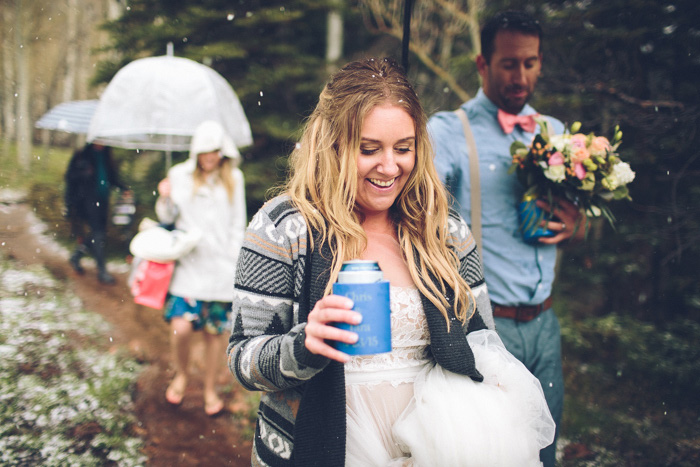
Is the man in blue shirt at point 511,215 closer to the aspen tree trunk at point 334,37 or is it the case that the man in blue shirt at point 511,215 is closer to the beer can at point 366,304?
the beer can at point 366,304

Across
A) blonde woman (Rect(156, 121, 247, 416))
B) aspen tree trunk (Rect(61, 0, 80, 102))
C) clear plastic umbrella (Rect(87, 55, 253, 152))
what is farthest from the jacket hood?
aspen tree trunk (Rect(61, 0, 80, 102))

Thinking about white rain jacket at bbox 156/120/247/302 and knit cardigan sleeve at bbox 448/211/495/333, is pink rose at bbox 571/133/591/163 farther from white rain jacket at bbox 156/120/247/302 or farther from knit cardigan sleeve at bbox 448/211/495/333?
white rain jacket at bbox 156/120/247/302

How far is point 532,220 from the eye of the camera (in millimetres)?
2416

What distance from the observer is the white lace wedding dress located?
1.39m

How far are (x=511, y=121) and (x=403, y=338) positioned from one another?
61.9 inches

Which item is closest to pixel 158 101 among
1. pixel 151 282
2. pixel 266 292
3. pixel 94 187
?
pixel 151 282

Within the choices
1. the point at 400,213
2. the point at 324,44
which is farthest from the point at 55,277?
the point at 400,213

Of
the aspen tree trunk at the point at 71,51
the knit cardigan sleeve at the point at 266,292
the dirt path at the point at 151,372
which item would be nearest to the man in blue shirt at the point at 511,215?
the knit cardigan sleeve at the point at 266,292

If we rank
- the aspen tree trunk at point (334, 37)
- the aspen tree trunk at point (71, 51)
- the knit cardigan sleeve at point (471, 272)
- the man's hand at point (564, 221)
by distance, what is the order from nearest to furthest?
the knit cardigan sleeve at point (471, 272) < the man's hand at point (564, 221) < the aspen tree trunk at point (334, 37) < the aspen tree trunk at point (71, 51)

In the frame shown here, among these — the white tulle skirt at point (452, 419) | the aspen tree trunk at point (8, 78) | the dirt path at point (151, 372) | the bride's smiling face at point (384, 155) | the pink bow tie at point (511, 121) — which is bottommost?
the dirt path at point (151, 372)

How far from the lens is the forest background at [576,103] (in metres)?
4.12

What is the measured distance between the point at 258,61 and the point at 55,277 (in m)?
4.80

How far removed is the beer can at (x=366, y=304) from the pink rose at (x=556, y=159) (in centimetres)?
155

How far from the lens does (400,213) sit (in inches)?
71.9
